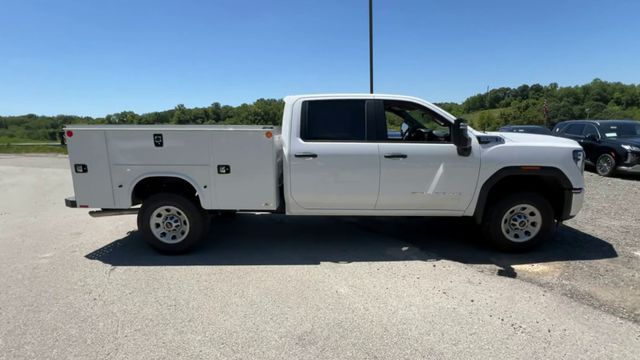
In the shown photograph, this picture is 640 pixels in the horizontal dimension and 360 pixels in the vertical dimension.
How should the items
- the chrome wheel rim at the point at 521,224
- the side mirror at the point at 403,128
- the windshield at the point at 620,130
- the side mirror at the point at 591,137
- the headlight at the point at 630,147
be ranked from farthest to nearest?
1. the side mirror at the point at 591,137
2. the windshield at the point at 620,130
3. the headlight at the point at 630,147
4. the side mirror at the point at 403,128
5. the chrome wheel rim at the point at 521,224

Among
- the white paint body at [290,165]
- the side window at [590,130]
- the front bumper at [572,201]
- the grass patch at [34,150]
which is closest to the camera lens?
the white paint body at [290,165]

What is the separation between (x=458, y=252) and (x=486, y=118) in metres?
68.7

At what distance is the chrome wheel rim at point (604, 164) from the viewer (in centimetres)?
1103

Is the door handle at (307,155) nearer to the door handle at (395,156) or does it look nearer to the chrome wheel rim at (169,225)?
the door handle at (395,156)

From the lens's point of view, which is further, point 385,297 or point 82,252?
point 82,252

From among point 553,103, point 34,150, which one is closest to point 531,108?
point 553,103

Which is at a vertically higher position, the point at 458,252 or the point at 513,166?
the point at 513,166

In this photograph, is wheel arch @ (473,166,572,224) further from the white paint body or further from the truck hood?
the truck hood

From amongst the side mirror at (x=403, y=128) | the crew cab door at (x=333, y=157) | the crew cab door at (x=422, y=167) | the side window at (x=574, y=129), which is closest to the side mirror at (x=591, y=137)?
the side window at (x=574, y=129)

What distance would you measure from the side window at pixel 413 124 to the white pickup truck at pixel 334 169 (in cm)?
1

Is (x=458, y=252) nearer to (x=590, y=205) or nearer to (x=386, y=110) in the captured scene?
(x=386, y=110)

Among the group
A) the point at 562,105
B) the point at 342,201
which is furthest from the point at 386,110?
the point at 562,105

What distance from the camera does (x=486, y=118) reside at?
220 feet

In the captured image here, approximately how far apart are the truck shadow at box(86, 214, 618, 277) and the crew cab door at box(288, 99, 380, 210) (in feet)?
2.21
